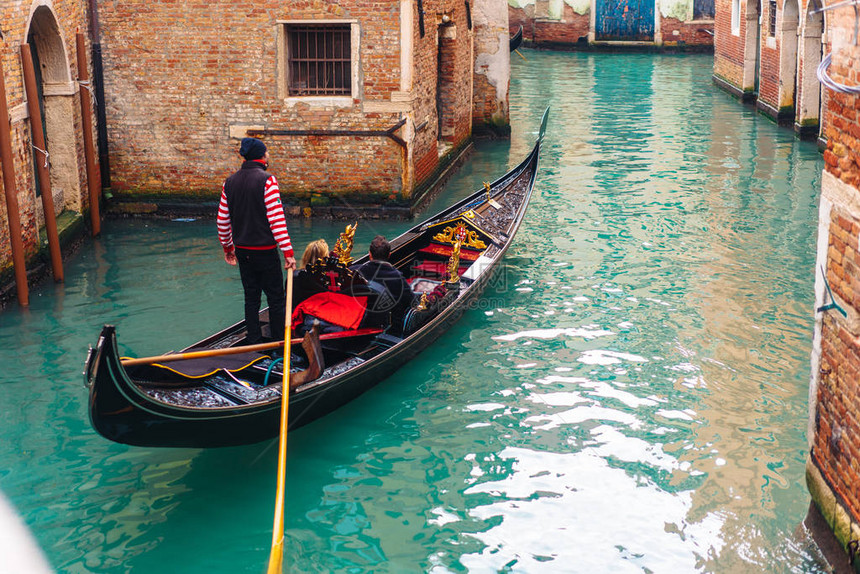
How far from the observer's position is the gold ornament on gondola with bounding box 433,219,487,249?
6.96m

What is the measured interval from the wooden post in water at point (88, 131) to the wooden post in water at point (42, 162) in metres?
1.03

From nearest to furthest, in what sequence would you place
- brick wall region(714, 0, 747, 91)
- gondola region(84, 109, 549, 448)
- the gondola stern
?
1. the gondola stern
2. gondola region(84, 109, 549, 448)
3. brick wall region(714, 0, 747, 91)

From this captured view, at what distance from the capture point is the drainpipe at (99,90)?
8.32 meters

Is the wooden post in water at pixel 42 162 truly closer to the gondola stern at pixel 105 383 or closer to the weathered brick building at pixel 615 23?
the gondola stern at pixel 105 383

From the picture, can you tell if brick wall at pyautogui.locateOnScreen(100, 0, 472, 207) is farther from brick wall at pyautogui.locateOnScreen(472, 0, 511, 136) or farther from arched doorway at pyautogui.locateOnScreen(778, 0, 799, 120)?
arched doorway at pyautogui.locateOnScreen(778, 0, 799, 120)

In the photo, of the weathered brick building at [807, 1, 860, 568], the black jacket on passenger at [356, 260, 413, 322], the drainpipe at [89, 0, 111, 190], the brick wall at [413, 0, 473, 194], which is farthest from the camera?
the brick wall at [413, 0, 473, 194]

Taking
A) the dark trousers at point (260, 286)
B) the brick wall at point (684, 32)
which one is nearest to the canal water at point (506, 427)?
the dark trousers at point (260, 286)

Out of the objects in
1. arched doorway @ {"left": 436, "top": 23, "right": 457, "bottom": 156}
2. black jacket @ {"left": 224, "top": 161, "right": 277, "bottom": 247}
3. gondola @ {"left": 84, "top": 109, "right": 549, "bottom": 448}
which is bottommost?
gondola @ {"left": 84, "top": 109, "right": 549, "bottom": 448}

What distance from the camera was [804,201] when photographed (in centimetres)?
912

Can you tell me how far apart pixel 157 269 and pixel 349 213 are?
1996 millimetres

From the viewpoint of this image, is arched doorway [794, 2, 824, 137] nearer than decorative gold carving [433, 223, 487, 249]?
No

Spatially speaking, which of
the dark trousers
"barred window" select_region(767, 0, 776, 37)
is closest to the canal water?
the dark trousers

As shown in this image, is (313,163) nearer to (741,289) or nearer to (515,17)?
(741,289)

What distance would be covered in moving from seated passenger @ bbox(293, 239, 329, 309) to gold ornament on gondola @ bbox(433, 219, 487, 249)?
5.70 ft
